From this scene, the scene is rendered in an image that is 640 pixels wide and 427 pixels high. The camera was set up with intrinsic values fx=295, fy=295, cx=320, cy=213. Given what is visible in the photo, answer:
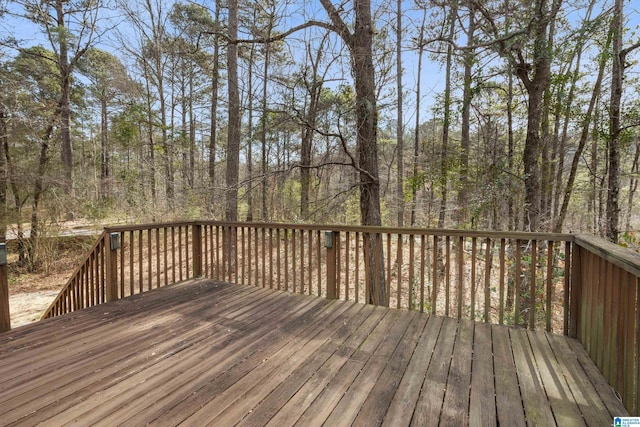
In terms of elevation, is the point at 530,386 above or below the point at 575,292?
below

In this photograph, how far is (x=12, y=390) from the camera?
5.75 feet

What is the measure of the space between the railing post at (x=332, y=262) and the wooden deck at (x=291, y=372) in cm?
43

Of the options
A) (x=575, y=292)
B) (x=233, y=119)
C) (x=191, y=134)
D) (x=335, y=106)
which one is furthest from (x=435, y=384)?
Result: (x=191, y=134)

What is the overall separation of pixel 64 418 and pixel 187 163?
33.6 feet

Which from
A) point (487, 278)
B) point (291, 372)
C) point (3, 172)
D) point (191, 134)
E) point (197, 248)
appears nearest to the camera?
point (291, 372)

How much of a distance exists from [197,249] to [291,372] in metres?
2.98

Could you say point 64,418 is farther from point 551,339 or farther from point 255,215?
point 255,215

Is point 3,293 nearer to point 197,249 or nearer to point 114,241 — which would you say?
point 114,241

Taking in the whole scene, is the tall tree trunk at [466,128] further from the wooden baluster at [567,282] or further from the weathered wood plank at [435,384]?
the weathered wood plank at [435,384]

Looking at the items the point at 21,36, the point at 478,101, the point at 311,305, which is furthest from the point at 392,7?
the point at 21,36

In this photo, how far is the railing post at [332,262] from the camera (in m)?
3.40

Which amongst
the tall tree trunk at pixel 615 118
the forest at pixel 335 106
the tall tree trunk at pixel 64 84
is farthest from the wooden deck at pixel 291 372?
the tall tree trunk at pixel 64 84

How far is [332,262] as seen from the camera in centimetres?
340

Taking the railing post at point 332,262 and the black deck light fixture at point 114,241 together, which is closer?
the black deck light fixture at point 114,241
